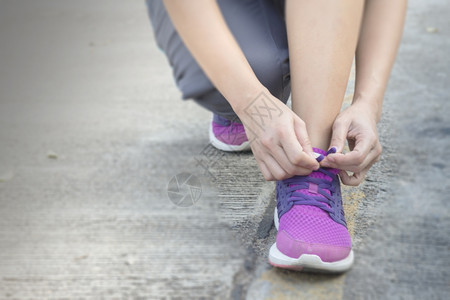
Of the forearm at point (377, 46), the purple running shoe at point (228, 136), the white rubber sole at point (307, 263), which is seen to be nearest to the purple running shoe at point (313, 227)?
the white rubber sole at point (307, 263)

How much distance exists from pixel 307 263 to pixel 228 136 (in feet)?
1.85

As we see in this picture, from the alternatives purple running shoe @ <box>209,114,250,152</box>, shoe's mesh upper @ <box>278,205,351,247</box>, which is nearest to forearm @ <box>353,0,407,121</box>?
shoe's mesh upper @ <box>278,205,351,247</box>

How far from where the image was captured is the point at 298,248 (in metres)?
0.96

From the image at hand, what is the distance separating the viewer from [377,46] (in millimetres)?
1104

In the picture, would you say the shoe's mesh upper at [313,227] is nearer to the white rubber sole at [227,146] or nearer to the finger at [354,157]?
the finger at [354,157]

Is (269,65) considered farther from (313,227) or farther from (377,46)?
(313,227)

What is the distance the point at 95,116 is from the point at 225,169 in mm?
843

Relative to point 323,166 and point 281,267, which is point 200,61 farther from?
point 281,267

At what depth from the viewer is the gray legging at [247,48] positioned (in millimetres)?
1117

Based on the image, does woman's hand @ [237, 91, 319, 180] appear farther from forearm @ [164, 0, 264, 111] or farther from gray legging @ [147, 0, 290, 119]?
gray legging @ [147, 0, 290, 119]

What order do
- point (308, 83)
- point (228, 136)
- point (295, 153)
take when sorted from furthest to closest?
point (228, 136)
point (308, 83)
point (295, 153)

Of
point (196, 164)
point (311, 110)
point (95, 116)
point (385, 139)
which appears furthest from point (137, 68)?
point (311, 110)

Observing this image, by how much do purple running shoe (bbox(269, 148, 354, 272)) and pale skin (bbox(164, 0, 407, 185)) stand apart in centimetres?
4

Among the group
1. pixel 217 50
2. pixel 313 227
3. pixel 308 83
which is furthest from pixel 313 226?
pixel 217 50
